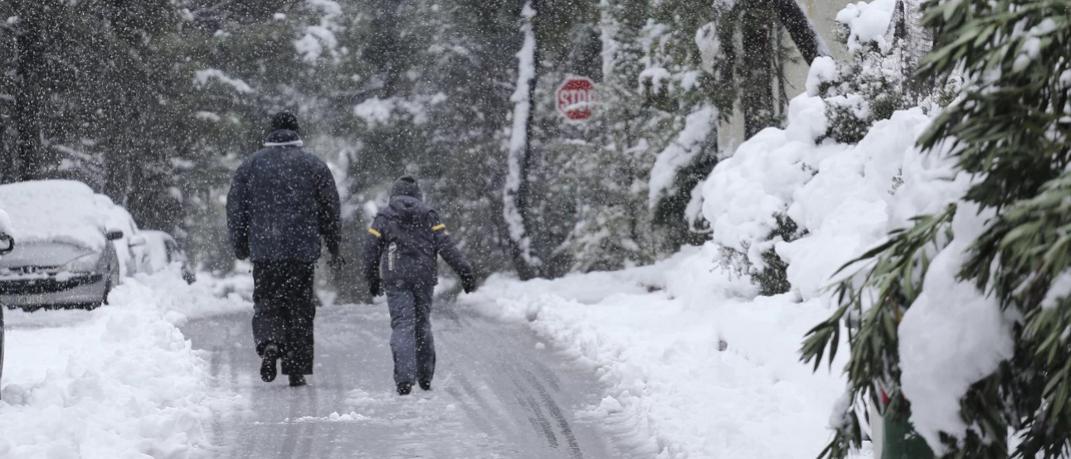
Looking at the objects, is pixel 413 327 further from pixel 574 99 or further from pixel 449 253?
pixel 574 99

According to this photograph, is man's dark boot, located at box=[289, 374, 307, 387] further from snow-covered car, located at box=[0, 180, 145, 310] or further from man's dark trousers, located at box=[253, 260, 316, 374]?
snow-covered car, located at box=[0, 180, 145, 310]

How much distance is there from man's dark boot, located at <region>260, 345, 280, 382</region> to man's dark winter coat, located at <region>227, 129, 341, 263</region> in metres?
0.67

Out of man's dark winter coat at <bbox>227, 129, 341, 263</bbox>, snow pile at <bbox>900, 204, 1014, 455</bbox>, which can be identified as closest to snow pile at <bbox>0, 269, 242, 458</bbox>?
man's dark winter coat at <bbox>227, 129, 341, 263</bbox>

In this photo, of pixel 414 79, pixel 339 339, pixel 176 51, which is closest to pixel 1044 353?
pixel 339 339

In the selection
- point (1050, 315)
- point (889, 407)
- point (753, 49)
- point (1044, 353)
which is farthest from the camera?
point (753, 49)

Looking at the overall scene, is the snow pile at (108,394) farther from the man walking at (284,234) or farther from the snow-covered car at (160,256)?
the snow-covered car at (160,256)

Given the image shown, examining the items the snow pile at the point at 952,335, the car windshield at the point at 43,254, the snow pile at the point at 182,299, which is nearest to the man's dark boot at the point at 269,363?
the snow pile at the point at 182,299

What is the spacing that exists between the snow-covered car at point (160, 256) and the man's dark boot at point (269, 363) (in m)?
12.0

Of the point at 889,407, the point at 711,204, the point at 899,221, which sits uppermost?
the point at 711,204

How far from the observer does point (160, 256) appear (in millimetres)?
25859

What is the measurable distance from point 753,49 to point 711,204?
12.6 ft

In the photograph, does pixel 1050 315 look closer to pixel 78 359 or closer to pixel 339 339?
pixel 78 359

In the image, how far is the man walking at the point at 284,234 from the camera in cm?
1166

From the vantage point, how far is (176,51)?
1118 inches
